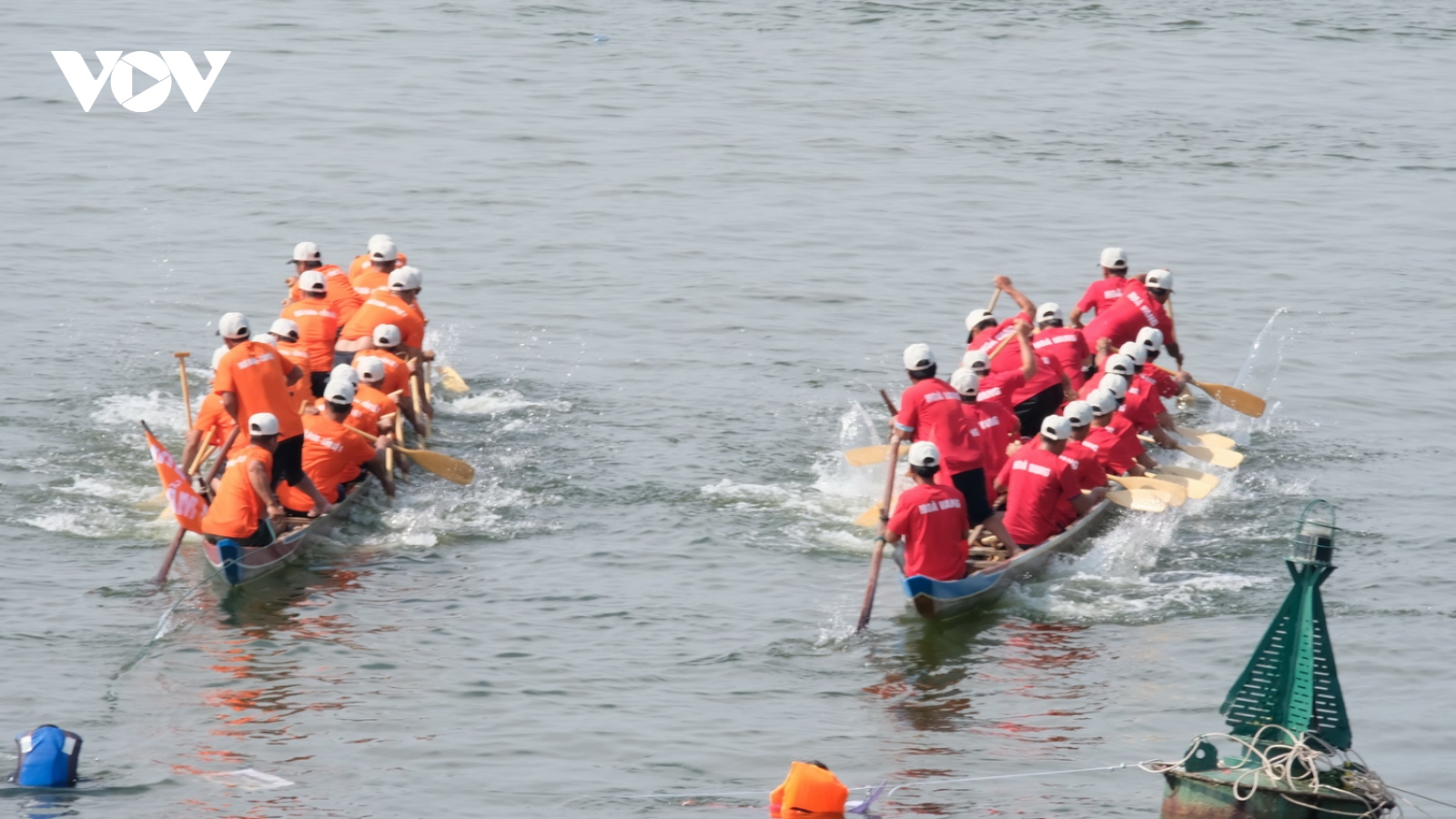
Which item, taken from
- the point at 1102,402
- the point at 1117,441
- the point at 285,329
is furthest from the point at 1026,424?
the point at 285,329

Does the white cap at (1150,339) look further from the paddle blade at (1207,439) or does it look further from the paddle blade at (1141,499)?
the paddle blade at (1141,499)

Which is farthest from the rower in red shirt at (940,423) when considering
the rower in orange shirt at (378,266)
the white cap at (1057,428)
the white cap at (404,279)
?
the rower in orange shirt at (378,266)

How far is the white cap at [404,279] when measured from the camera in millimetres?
17688

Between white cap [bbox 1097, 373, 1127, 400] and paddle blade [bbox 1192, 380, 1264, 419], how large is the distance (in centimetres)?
319

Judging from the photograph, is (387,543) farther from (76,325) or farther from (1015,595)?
(76,325)

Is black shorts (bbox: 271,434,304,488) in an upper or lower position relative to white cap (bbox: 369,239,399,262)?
lower

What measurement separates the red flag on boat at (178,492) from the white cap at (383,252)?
207 inches

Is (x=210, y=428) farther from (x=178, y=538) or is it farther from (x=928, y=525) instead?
(x=928, y=525)

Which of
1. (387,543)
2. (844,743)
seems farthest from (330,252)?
(844,743)

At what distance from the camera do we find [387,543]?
605 inches

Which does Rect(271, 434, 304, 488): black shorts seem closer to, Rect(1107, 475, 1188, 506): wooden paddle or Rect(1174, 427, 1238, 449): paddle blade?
Rect(1107, 475, 1188, 506): wooden paddle

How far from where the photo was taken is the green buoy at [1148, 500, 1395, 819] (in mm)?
8922

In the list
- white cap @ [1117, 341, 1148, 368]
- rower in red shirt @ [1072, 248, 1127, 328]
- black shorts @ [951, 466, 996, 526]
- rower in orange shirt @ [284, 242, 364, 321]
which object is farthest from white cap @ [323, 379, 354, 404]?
rower in red shirt @ [1072, 248, 1127, 328]

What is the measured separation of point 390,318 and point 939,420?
6.03 meters
